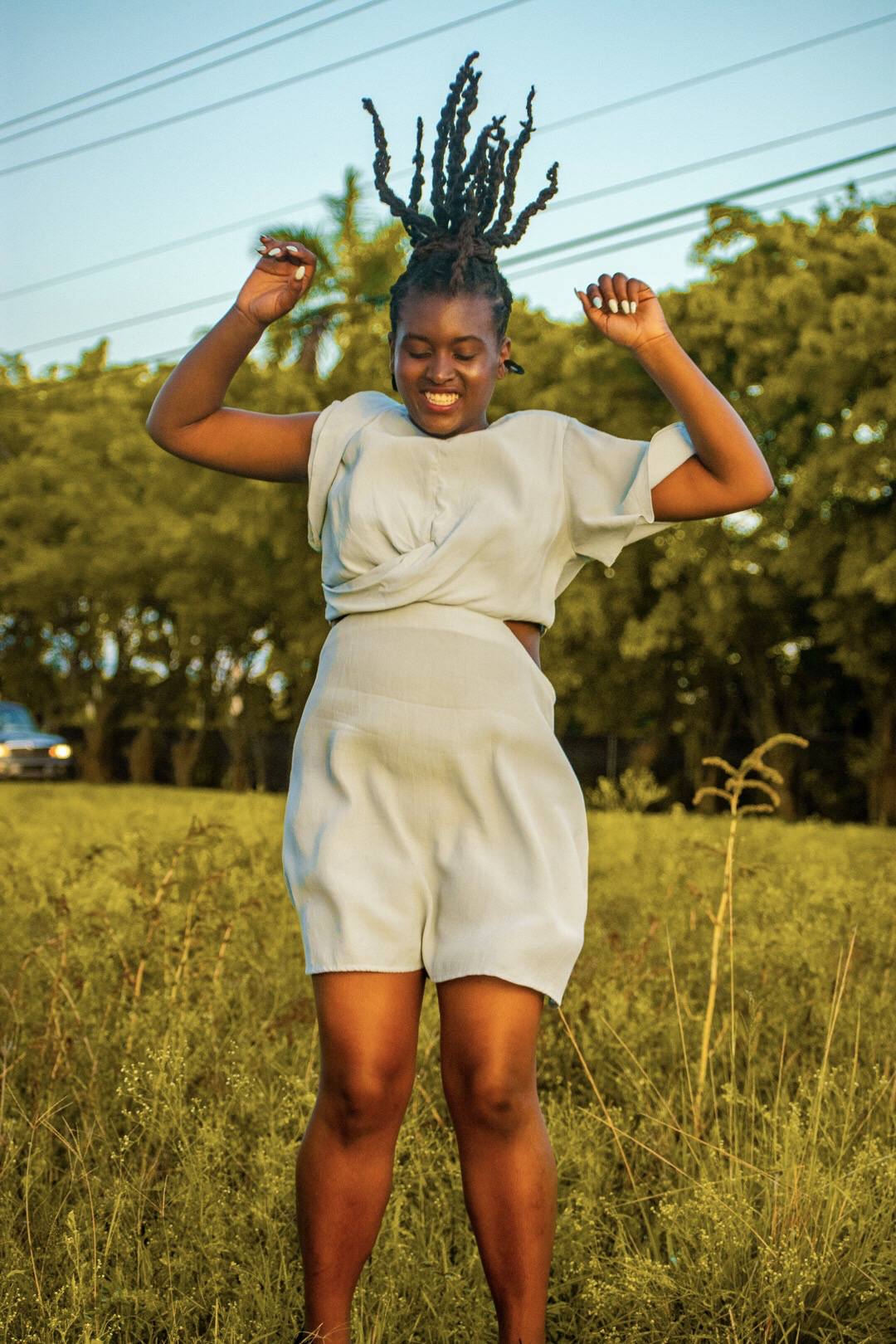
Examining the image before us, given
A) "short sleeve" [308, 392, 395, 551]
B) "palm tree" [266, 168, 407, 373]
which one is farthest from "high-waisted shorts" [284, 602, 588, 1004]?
"palm tree" [266, 168, 407, 373]

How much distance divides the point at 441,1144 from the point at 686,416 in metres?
1.89

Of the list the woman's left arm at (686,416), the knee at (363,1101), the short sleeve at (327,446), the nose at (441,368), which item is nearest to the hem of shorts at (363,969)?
the knee at (363,1101)

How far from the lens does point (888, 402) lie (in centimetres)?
1695

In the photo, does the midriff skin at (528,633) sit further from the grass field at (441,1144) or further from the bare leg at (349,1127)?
the grass field at (441,1144)

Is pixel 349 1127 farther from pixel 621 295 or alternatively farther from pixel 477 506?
pixel 621 295

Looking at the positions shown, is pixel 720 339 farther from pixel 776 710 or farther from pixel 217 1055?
pixel 217 1055

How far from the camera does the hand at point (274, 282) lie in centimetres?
249

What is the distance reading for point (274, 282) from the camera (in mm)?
2510

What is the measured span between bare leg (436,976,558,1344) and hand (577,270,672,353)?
1.08 metres

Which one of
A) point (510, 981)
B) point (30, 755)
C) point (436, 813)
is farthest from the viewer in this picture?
point (30, 755)

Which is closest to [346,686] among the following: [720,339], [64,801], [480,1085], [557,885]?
[557,885]

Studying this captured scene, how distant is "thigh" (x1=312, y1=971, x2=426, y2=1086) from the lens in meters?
2.25

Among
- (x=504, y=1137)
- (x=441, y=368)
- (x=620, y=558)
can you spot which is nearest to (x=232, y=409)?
(x=441, y=368)

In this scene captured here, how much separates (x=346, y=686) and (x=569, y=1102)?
68.2 inches
